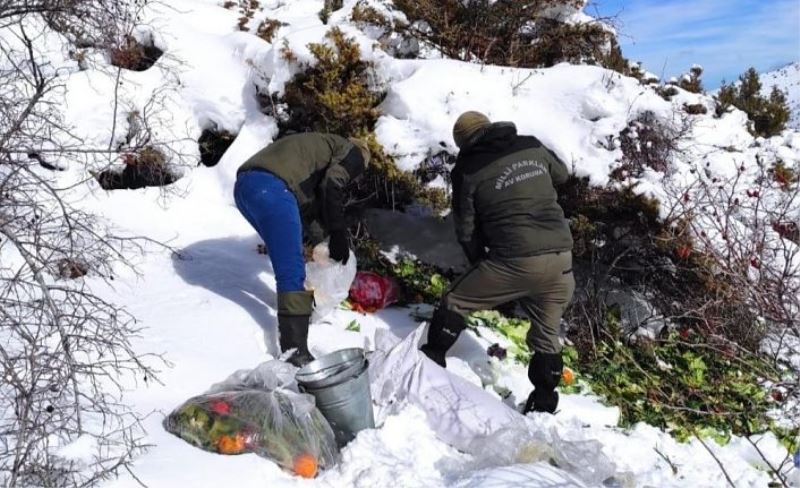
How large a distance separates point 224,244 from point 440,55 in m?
2.74

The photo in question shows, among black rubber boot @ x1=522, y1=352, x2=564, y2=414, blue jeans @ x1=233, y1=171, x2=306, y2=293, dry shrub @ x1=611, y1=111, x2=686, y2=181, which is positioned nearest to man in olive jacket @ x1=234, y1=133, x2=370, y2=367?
blue jeans @ x1=233, y1=171, x2=306, y2=293

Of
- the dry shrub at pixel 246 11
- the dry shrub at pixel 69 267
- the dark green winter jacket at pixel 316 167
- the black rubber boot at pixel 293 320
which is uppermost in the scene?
the dry shrub at pixel 246 11

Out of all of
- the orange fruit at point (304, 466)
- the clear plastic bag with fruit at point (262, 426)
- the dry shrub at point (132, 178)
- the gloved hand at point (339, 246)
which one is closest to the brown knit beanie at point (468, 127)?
the gloved hand at point (339, 246)

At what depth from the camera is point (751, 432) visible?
4527 mm

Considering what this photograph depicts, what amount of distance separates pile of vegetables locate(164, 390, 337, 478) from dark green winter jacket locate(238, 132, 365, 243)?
1.42m

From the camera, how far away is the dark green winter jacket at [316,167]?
435 cm

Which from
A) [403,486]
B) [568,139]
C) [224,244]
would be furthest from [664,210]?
[224,244]

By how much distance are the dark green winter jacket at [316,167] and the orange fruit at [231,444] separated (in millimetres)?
1621

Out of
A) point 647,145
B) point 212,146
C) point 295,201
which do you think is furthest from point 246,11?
point 647,145

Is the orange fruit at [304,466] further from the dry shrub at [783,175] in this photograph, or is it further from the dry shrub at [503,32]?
the dry shrub at [503,32]

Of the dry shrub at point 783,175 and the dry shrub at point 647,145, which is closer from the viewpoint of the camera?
the dry shrub at point 647,145

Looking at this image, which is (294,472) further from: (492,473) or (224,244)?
(224,244)

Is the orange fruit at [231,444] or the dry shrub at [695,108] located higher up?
the dry shrub at [695,108]

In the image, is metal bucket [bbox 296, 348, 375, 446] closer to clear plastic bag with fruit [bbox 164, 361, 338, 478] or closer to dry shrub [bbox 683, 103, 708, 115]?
clear plastic bag with fruit [bbox 164, 361, 338, 478]
